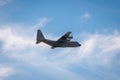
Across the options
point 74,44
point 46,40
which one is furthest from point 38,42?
point 74,44

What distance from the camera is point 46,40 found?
595ft

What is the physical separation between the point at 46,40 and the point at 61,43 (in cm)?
661

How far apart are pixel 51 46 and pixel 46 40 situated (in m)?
3.70

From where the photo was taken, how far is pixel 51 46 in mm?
179875

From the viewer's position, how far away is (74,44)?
18838 centimetres

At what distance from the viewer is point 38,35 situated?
18638 cm

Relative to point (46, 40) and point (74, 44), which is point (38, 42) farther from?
point (74, 44)

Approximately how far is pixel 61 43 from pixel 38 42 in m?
9.88

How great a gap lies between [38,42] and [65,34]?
11978 millimetres

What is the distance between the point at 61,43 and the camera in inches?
7190

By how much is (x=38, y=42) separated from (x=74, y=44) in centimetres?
1712

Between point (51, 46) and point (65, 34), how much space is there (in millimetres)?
7813

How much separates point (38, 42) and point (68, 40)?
42.4ft
